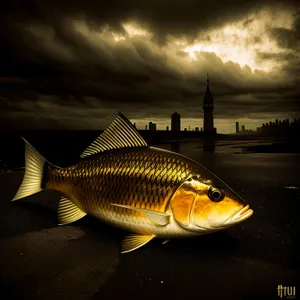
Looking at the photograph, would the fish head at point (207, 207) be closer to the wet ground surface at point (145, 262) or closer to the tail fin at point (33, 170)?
the wet ground surface at point (145, 262)

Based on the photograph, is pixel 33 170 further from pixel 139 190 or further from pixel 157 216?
pixel 157 216

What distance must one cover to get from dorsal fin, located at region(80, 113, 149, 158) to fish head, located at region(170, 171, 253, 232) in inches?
25.6

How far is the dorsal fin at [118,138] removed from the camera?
234 centimetres

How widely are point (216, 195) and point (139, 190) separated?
611 millimetres

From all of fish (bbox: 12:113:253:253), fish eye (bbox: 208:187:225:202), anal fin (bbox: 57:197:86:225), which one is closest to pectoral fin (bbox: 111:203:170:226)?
fish (bbox: 12:113:253:253)

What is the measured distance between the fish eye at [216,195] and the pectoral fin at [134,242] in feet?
1.91

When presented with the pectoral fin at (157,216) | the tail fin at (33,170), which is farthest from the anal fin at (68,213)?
the pectoral fin at (157,216)

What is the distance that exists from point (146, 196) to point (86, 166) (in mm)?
745

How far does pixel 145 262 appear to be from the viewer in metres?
1.77

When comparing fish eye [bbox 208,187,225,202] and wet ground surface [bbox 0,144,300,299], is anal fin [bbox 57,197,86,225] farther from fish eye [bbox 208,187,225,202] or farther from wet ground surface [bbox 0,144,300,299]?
fish eye [bbox 208,187,225,202]

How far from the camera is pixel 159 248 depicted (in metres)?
1.96

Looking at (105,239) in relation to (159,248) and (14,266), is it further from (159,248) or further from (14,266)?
(14,266)

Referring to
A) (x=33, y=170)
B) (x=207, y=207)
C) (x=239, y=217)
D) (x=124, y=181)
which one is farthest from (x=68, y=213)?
(x=239, y=217)

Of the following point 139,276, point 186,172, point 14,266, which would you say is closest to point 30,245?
point 14,266
